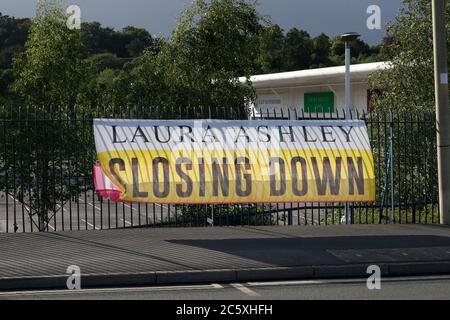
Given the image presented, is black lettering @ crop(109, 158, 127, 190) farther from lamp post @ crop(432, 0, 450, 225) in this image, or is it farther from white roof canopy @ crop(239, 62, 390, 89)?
white roof canopy @ crop(239, 62, 390, 89)

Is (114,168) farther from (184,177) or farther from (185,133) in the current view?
(185,133)

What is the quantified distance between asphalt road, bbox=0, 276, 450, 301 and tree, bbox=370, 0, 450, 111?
9324mm

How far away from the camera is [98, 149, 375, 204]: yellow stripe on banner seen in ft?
43.3

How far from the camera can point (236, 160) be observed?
13.6 metres

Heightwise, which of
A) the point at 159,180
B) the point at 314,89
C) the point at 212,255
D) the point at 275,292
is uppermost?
the point at 314,89

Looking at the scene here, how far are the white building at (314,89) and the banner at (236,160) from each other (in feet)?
68.9

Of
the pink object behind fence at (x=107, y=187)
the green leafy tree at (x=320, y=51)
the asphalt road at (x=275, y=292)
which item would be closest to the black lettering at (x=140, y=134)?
the pink object behind fence at (x=107, y=187)

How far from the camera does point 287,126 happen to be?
1388 centimetres

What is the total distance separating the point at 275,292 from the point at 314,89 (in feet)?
116

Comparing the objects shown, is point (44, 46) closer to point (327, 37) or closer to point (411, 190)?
point (411, 190)

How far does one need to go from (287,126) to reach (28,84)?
26.9 ft

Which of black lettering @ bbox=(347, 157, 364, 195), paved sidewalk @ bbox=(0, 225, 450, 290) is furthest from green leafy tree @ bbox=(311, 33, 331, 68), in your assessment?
paved sidewalk @ bbox=(0, 225, 450, 290)

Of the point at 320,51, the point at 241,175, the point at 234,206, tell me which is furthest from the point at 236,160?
the point at 320,51
